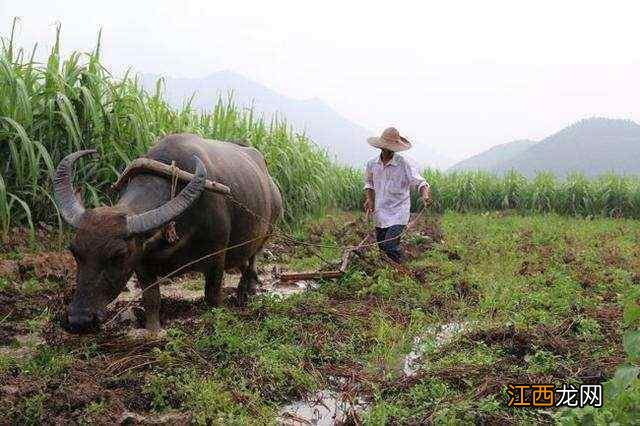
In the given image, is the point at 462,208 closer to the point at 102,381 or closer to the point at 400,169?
the point at 400,169

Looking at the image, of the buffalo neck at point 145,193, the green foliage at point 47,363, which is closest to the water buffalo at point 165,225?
the buffalo neck at point 145,193

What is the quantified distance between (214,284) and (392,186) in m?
2.53

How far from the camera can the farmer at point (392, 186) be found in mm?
6152

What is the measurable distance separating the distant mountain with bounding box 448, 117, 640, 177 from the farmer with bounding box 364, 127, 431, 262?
89.5 metres

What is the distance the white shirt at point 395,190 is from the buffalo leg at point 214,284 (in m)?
2.35

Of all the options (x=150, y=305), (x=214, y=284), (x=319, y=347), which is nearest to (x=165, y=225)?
(x=150, y=305)

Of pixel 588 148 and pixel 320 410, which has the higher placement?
pixel 320 410

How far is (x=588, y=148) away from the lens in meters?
99.2

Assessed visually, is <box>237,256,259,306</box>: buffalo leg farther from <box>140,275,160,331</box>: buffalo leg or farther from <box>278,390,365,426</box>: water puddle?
<box>278,390,365,426</box>: water puddle

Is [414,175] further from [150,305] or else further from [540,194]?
[540,194]

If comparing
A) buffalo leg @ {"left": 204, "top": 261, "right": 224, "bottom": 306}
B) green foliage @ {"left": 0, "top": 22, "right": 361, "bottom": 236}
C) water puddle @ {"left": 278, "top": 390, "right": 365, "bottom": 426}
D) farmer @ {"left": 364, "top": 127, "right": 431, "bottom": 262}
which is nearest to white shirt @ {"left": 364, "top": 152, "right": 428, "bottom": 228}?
farmer @ {"left": 364, "top": 127, "right": 431, "bottom": 262}

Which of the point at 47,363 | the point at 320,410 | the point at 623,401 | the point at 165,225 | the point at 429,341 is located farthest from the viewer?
the point at 429,341

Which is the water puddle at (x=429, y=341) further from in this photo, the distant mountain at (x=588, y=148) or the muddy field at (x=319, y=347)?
the distant mountain at (x=588, y=148)

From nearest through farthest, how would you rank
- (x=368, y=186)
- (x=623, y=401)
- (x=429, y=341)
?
(x=623, y=401) → (x=429, y=341) → (x=368, y=186)
